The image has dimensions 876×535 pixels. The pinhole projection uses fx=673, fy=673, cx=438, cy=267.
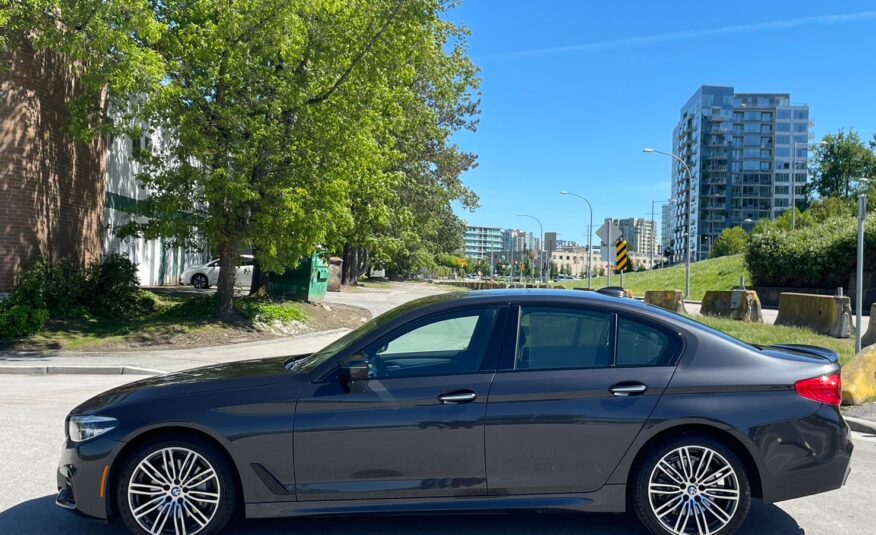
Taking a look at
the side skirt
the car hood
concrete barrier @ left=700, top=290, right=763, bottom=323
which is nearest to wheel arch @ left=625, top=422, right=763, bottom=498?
the side skirt

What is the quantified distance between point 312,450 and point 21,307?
12.9m

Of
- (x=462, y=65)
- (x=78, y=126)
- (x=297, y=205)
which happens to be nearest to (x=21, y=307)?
(x=78, y=126)

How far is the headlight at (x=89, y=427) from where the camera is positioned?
4047mm

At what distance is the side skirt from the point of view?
4.02 m

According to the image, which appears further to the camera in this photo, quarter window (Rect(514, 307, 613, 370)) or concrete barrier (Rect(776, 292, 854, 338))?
concrete barrier (Rect(776, 292, 854, 338))

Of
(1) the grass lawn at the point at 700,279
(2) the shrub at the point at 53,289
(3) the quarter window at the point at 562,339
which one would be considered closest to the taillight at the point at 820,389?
(3) the quarter window at the point at 562,339

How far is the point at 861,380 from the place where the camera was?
27.8 feet

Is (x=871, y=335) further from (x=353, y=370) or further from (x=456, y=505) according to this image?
(x=353, y=370)

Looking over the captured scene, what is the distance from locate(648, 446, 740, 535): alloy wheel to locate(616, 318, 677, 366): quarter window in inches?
22.2

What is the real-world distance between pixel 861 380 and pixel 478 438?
267 inches

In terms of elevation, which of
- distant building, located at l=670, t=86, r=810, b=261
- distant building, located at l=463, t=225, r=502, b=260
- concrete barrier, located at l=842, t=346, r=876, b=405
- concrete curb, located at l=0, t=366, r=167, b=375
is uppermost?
distant building, located at l=670, t=86, r=810, b=261

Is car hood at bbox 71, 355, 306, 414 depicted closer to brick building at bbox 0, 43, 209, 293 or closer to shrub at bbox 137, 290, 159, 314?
brick building at bbox 0, 43, 209, 293

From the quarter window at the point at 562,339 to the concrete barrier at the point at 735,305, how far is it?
645 inches

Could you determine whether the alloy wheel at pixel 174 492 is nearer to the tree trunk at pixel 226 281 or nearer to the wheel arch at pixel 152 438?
the wheel arch at pixel 152 438
